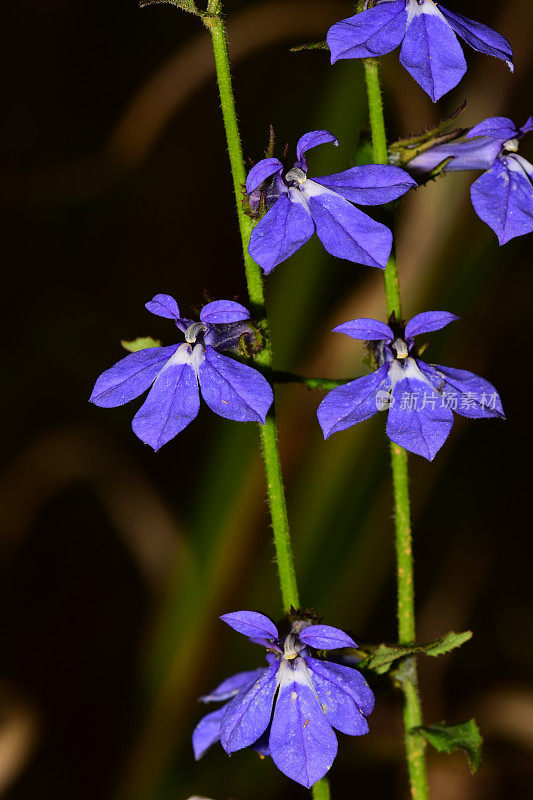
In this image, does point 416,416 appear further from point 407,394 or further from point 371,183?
point 371,183

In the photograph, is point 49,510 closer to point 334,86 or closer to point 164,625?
point 164,625

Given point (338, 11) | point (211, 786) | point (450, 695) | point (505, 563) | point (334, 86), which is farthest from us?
point (505, 563)

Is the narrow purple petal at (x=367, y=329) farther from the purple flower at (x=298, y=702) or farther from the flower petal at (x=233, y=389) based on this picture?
the purple flower at (x=298, y=702)

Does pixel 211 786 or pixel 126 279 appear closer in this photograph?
pixel 211 786

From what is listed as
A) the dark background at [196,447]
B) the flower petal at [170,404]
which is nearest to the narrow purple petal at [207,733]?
the flower petal at [170,404]

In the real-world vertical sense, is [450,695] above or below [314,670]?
below

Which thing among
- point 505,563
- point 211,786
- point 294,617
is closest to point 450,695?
point 505,563

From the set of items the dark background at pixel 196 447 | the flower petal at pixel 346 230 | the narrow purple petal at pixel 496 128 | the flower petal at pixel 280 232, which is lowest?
the dark background at pixel 196 447

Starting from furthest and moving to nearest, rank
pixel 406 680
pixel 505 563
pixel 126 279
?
pixel 126 279 < pixel 505 563 < pixel 406 680

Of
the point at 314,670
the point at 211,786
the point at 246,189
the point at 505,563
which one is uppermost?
the point at 246,189
